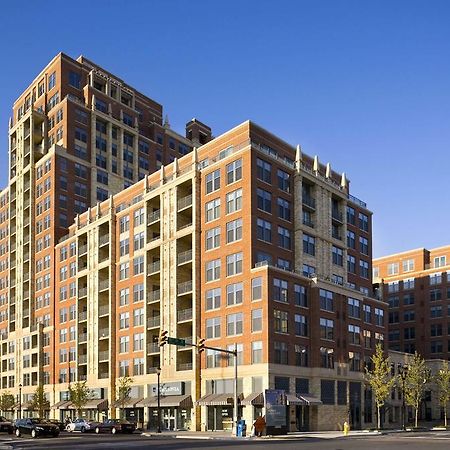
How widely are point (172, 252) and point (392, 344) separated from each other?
76.0m

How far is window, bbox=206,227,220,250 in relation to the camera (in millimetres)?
77812

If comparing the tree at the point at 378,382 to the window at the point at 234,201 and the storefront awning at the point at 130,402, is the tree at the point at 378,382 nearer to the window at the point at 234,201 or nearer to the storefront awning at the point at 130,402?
the window at the point at 234,201

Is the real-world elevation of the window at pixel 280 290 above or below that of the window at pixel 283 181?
below

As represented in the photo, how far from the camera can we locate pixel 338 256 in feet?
287

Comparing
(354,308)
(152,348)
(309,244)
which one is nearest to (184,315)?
(152,348)

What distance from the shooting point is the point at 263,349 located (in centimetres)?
7000

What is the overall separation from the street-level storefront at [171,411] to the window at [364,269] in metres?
29.5

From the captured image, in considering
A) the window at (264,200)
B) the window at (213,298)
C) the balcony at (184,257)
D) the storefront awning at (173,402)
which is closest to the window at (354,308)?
the window at (264,200)

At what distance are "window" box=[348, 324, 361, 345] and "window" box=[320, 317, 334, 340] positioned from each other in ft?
14.5

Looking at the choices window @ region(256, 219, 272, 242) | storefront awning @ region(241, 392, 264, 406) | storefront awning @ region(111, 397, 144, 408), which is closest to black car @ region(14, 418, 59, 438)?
storefront awning @ region(241, 392, 264, 406)

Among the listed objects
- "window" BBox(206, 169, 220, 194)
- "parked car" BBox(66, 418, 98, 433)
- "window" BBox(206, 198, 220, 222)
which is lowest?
"parked car" BBox(66, 418, 98, 433)

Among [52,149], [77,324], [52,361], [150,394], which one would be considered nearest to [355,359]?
[150,394]

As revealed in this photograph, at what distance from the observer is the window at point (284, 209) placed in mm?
78312

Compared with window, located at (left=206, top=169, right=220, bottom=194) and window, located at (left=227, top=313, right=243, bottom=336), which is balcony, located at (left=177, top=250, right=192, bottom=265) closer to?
window, located at (left=206, top=169, right=220, bottom=194)
